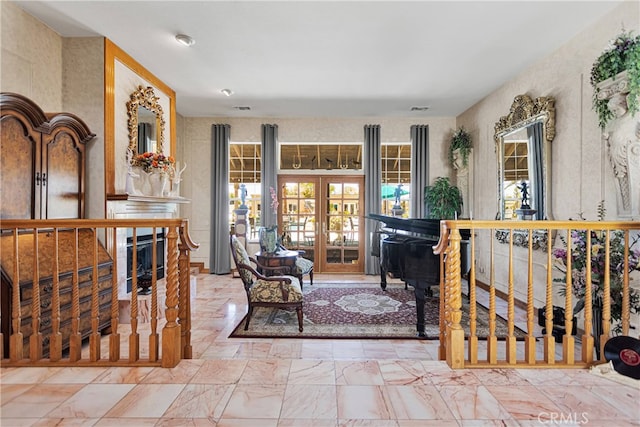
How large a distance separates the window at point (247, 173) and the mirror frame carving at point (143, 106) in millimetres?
1981

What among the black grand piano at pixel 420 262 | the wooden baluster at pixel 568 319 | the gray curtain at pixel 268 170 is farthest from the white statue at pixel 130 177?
the wooden baluster at pixel 568 319

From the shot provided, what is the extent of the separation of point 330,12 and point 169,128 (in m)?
3.21

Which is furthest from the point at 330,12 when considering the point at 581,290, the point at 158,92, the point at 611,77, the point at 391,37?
the point at 581,290

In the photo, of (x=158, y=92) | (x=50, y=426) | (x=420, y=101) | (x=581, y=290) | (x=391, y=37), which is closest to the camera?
(x=50, y=426)

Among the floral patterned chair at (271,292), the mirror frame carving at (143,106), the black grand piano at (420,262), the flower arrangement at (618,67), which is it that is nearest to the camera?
the flower arrangement at (618,67)

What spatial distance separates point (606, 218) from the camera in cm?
304

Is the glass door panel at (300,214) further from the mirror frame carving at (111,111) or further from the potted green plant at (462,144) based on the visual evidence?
the mirror frame carving at (111,111)

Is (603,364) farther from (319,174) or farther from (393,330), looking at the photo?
(319,174)

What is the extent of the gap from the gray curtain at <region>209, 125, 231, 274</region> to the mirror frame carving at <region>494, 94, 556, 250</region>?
4732 millimetres

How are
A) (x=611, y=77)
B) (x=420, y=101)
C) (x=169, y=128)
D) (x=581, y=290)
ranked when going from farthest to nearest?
(x=420, y=101), (x=169, y=128), (x=581, y=290), (x=611, y=77)

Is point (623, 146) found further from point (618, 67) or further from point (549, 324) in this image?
point (549, 324)

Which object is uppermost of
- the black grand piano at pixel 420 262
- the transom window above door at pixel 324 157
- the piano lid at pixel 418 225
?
the transom window above door at pixel 324 157

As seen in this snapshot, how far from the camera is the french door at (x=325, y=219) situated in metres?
6.73

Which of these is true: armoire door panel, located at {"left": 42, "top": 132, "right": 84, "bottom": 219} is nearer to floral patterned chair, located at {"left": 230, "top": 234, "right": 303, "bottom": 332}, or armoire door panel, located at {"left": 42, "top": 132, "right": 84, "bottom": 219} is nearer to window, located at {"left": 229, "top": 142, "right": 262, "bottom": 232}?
floral patterned chair, located at {"left": 230, "top": 234, "right": 303, "bottom": 332}
